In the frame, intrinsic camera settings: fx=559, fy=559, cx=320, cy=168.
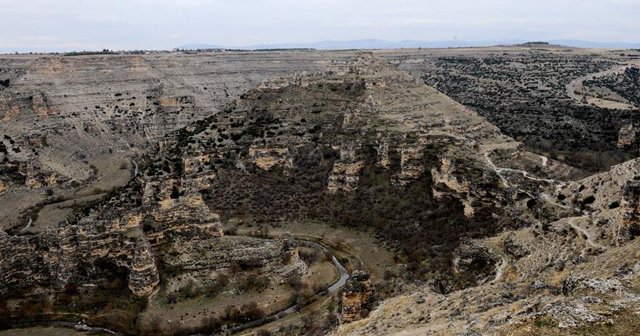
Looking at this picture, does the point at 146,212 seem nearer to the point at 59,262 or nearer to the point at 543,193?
the point at 59,262

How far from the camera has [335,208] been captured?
62.2 meters

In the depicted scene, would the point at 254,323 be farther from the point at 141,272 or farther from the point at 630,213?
the point at 630,213

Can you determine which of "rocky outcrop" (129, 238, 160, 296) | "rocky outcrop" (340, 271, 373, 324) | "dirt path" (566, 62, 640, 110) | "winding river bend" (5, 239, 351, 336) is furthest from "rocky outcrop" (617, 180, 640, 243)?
"dirt path" (566, 62, 640, 110)

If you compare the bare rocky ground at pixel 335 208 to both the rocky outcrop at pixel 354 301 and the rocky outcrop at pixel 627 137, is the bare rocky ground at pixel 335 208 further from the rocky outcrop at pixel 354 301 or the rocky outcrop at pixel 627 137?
the rocky outcrop at pixel 627 137

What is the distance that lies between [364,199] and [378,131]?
10.4 meters

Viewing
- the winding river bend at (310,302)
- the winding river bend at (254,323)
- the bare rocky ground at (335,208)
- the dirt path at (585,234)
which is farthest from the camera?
the winding river bend at (310,302)

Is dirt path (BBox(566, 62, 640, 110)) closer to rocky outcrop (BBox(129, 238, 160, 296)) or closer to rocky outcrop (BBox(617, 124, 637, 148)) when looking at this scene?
rocky outcrop (BBox(617, 124, 637, 148))

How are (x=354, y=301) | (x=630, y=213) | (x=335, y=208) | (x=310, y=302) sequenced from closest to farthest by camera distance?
(x=630, y=213)
(x=354, y=301)
(x=310, y=302)
(x=335, y=208)

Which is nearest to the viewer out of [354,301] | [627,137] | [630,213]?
[630,213]

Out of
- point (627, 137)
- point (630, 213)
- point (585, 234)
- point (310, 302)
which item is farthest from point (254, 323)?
point (627, 137)

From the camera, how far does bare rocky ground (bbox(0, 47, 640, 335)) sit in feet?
83.4

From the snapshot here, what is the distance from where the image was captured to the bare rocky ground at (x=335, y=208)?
25.4 metres

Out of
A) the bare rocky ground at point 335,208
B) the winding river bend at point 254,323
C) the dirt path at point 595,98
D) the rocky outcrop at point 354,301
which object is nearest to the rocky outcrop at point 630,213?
the bare rocky ground at point 335,208

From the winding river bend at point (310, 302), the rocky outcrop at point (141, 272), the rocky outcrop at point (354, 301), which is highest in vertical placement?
the rocky outcrop at point (354, 301)
